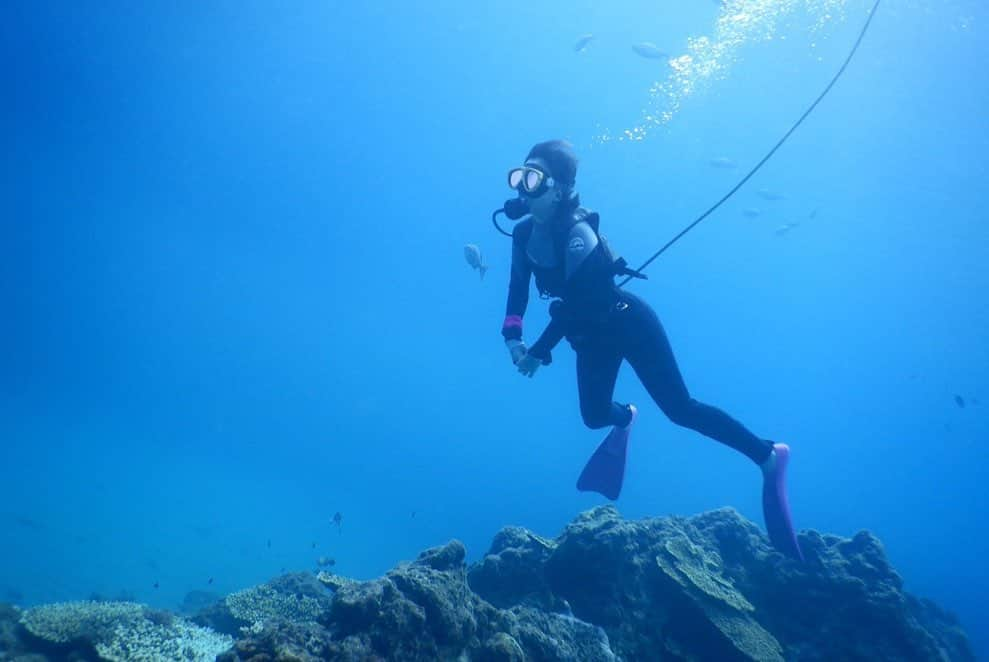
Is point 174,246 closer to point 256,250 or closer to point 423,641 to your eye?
point 256,250

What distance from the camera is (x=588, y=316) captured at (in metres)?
5.59

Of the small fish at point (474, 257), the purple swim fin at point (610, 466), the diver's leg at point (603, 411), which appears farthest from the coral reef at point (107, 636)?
the small fish at point (474, 257)

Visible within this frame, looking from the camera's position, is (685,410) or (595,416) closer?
(685,410)

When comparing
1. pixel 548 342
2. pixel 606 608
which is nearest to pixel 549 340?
pixel 548 342

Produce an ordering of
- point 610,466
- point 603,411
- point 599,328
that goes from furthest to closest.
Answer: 1. point 610,466
2. point 603,411
3. point 599,328

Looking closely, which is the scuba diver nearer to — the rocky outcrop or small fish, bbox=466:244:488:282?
the rocky outcrop

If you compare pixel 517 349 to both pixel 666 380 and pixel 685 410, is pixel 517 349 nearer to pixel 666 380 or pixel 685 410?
pixel 666 380

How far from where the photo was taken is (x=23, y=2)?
3169 cm

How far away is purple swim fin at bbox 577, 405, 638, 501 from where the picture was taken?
7.48m

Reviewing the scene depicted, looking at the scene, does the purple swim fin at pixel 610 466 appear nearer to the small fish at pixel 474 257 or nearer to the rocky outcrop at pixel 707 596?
the rocky outcrop at pixel 707 596

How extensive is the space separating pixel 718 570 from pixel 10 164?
66.5 meters

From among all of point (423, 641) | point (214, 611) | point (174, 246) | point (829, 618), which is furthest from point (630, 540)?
point (174, 246)

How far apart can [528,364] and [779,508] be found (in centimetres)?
398

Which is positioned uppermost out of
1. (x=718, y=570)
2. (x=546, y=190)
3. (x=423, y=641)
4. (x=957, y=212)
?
(x=957, y=212)
